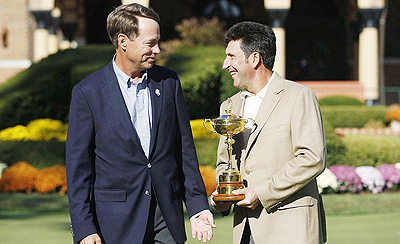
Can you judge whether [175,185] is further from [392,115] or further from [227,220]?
[392,115]

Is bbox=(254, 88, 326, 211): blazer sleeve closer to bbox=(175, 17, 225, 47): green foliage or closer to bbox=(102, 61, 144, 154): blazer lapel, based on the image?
bbox=(102, 61, 144, 154): blazer lapel

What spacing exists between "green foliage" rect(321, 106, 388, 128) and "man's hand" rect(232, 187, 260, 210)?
15.4 m

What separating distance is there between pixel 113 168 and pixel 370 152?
905 centimetres

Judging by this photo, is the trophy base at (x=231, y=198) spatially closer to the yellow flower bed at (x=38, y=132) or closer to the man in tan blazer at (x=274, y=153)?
the man in tan blazer at (x=274, y=153)

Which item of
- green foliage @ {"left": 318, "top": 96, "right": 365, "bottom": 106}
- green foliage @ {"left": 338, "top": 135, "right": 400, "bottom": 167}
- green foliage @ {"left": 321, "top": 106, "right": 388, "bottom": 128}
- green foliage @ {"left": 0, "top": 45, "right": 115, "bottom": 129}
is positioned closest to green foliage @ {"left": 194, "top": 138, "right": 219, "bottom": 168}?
green foliage @ {"left": 338, "top": 135, "right": 400, "bottom": 167}

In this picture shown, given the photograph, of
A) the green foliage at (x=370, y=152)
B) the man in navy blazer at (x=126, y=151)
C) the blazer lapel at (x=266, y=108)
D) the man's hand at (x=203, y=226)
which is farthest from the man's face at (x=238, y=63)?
the green foliage at (x=370, y=152)

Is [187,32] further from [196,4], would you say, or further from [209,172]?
[209,172]

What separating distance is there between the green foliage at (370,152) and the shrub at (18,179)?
214 inches

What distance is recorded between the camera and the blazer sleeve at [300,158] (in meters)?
3.47

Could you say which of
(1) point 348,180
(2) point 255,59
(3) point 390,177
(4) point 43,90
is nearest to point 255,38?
(2) point 255,59

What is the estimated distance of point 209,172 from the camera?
1075cm

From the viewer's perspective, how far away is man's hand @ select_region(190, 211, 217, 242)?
370 cm

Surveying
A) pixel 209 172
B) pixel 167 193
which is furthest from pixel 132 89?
pixel 209 172

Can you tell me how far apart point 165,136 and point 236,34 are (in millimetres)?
715
